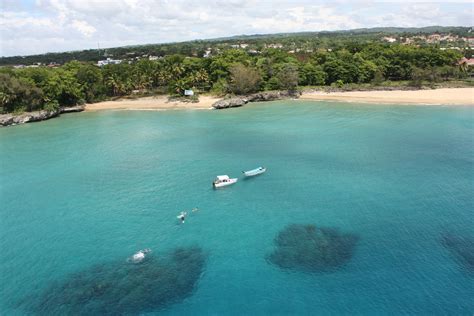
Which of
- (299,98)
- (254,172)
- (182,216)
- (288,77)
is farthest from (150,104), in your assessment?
(182,216)

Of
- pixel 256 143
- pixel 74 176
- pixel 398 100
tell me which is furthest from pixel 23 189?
pixel 398 100

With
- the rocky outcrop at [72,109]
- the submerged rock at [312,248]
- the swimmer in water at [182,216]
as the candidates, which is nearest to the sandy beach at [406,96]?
the rocky outcrop at [72,109]

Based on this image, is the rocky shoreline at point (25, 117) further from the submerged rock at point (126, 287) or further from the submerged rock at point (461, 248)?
the submerged rock at point (461, 248)

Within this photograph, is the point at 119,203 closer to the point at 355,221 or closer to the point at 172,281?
the point at 172,281

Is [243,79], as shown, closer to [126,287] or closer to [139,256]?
[139,256]

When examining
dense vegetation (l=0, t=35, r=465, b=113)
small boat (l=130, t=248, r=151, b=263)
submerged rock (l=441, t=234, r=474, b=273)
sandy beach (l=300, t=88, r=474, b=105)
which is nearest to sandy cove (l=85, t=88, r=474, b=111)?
sandy beach (l=300, t=88, r=474, b=105)

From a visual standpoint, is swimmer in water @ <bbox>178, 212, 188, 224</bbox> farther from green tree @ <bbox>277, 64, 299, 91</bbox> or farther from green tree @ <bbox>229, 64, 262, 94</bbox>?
green tree @ <bbox>277, 64, 299, 91</bbox>
